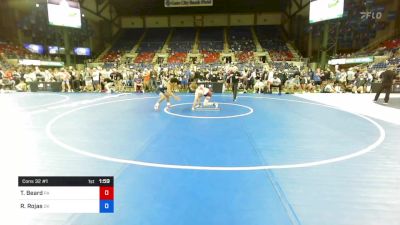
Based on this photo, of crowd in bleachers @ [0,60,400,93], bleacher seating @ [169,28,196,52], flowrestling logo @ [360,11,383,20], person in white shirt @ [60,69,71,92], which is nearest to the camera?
crowd in bleachers @ [0,60,400,93]

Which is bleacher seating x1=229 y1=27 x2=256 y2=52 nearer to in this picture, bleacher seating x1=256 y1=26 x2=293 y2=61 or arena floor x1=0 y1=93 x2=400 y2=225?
bleacher seating x1=256 y1=26 x2=293 y2=61

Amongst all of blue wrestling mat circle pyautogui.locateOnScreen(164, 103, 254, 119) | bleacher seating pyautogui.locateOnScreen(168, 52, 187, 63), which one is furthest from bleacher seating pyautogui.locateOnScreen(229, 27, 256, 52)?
blue wrestling mat circle pyautogui.locateOnScreen(164, 103, 254, 119)

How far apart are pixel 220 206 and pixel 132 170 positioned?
5.69 ft

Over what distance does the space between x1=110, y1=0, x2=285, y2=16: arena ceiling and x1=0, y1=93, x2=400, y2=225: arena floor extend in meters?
35.1

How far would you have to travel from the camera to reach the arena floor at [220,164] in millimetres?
3178

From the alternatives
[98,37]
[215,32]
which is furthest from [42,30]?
[215,32]

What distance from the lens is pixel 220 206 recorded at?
3316 mm

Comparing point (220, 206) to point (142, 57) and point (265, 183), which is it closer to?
point (265, 183)

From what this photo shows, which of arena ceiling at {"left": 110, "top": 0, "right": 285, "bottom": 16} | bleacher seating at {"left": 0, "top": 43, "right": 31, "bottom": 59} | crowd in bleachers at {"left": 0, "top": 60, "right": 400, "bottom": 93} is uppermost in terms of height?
arena ceiling at {"left": 110, "top": 0, "right": 285, "bottom": 16}

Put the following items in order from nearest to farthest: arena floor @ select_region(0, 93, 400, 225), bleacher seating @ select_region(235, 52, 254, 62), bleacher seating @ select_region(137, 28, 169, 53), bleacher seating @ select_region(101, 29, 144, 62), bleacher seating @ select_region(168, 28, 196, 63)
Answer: arena floor @ select_region(0, 93, 400, 225) → bleacher seating @ select_region(235, 52, 254, 62) → bleacher seating @ select_region(168, 28, 196, 63) → bleacher seating @ select_region(101, 29, 144, 62) → bleacher seating @ select_region(137, 28, 169, 53)

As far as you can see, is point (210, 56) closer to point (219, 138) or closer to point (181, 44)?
point (181, 44)

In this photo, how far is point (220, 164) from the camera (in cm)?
465

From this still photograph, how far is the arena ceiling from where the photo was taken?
130 feet

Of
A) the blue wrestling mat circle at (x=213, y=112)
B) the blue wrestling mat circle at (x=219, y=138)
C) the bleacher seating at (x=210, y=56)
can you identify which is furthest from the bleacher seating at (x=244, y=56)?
the blue wrestling mat circle at (x=219, y=138)
